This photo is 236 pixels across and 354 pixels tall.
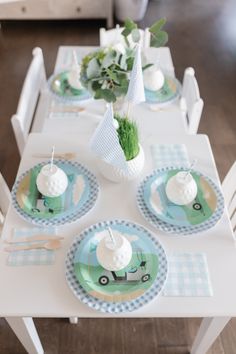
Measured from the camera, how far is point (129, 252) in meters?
0.87

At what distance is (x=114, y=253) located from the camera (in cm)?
84

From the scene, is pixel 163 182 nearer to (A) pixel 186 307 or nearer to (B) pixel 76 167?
(B) pixel 76 167

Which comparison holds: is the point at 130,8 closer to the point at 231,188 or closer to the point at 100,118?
the point at 100,118

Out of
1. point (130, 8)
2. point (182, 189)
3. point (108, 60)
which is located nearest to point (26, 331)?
point (182, 189)

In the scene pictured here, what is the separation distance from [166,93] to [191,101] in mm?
111

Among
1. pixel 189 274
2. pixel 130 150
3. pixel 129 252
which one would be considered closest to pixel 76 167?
pixel 130 150

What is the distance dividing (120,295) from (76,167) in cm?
46

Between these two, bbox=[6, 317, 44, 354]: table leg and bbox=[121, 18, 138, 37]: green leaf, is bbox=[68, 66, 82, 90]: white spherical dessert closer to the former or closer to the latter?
bbox=[121, 18, 138, 37]: green leaf

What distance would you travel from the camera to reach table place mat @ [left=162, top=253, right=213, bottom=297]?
2.82ft

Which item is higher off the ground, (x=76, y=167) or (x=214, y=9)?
(x=76, y=167)

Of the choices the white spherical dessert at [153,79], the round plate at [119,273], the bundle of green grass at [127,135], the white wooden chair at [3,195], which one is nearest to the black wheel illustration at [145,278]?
the round plate at [119,273]

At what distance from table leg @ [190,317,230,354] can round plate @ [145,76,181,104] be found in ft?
2.78

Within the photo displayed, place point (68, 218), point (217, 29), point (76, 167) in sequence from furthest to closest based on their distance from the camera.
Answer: point (217, 29)
point (76, 167)
point (68, 218)

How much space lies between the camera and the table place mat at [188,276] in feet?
2.82
